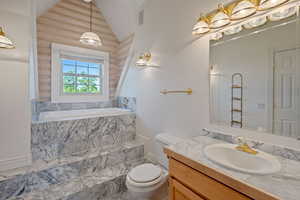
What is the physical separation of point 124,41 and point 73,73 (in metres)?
1.41

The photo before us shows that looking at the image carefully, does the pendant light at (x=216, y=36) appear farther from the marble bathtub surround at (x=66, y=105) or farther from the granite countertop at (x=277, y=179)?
the marble bathtub surround at (x=66, y=105)

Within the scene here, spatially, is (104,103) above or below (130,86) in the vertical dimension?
below

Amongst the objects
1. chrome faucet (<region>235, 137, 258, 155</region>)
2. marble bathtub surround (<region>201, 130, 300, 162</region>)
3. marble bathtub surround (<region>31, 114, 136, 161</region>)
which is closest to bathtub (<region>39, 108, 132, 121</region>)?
marble bathtub surround (<region>31, 114, 136, 161</region>)

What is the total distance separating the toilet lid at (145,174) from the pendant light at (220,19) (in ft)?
5.41

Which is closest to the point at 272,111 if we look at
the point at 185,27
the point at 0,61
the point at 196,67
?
the point at 196,67

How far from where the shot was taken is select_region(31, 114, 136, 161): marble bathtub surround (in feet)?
6.72

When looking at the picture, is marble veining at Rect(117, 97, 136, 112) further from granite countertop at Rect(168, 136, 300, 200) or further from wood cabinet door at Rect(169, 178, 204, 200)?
granite countertop at Rect(168, 136, 300, 200)

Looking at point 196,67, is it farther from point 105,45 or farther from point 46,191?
point 105,45

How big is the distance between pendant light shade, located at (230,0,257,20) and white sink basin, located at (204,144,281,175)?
1.07 metres

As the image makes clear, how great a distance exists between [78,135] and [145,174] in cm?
127

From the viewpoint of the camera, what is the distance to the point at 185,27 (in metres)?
1.92

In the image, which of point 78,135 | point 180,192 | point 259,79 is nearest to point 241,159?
point 180,192

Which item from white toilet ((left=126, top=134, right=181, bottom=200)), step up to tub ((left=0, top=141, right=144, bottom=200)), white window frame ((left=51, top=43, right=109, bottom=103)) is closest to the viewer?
white toilet ((left=126, top=134, right=181, bottom=200))

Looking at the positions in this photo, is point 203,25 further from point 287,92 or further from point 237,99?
point 287,92
